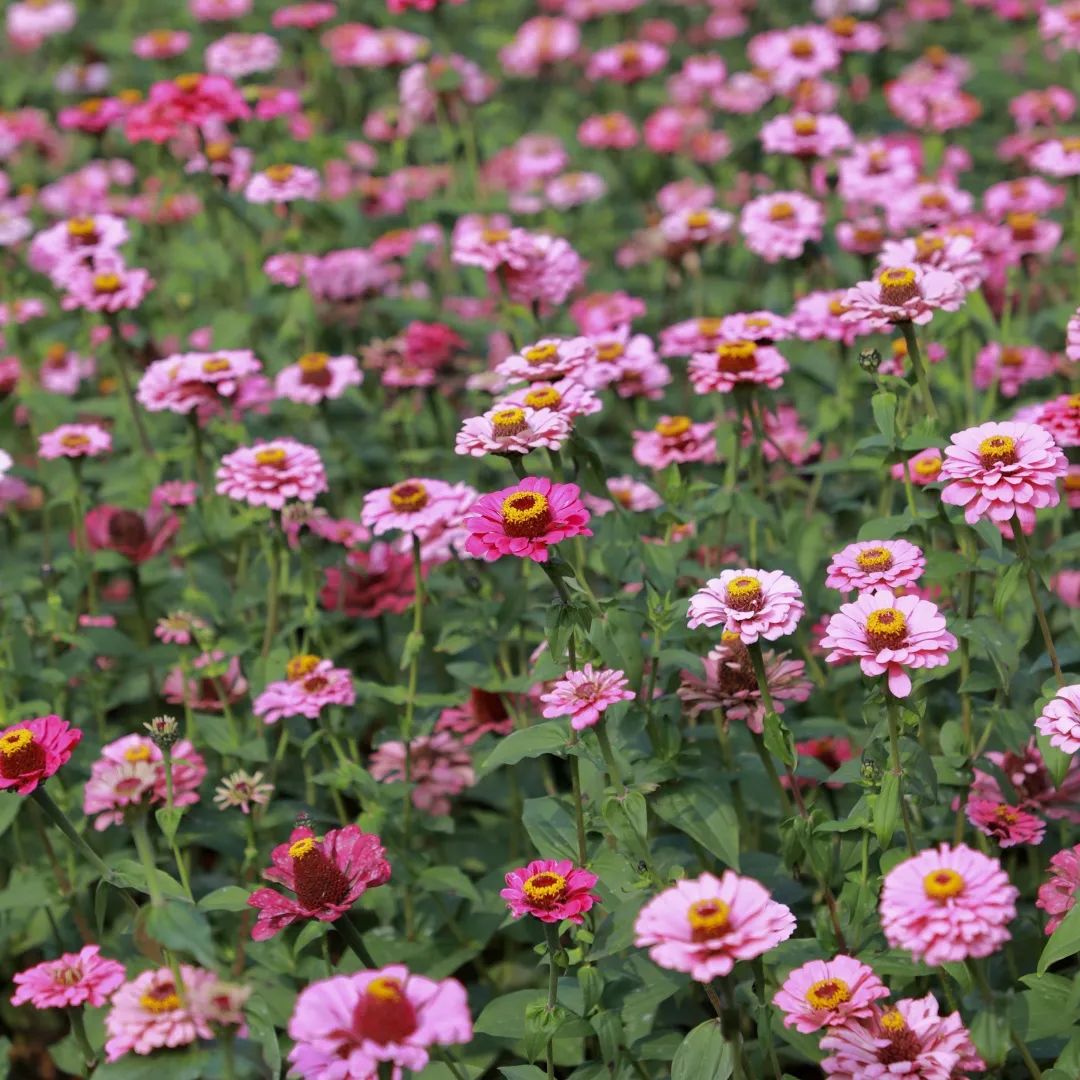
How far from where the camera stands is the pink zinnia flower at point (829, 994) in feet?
6.70

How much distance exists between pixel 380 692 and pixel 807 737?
806 millimetres

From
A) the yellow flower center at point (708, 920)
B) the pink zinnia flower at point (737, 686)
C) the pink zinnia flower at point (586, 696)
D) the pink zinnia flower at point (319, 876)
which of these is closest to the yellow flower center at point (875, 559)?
the pink zinnia flower at point (737, 686)

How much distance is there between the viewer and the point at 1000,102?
628 cm

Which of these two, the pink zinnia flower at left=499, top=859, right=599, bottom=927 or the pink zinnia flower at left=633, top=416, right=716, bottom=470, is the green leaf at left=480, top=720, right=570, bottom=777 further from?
the pink zinnia flower at left=633, top=416, right=716, bottom=470

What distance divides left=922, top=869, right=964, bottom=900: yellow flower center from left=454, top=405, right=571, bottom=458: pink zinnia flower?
38.1 inches

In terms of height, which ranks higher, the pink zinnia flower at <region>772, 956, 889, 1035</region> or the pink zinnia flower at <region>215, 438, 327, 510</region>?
the pink zinnia flower at <region>215, 438, 327, 510</region>

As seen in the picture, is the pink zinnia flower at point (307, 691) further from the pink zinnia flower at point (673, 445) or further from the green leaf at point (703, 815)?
the pink zinnia flower at point (673, 445)

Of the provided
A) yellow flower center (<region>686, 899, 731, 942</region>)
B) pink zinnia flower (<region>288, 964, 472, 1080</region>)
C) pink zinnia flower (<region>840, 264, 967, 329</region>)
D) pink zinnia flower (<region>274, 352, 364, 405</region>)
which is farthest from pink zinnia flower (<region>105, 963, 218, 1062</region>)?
pink zinnia flower (<region>274, 352, 364, 405</region>)

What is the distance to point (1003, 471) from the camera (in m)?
2.28

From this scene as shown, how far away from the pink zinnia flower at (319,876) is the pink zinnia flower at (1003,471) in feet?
3.40

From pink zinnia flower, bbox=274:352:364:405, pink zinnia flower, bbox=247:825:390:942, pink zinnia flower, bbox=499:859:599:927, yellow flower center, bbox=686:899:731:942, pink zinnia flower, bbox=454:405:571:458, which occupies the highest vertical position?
pink zinnia flower, bbox=454:405:571:458

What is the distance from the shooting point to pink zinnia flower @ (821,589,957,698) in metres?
2.12

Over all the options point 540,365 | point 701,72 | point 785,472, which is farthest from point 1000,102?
point 540,365

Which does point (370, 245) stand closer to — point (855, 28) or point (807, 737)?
point (855, 28)
